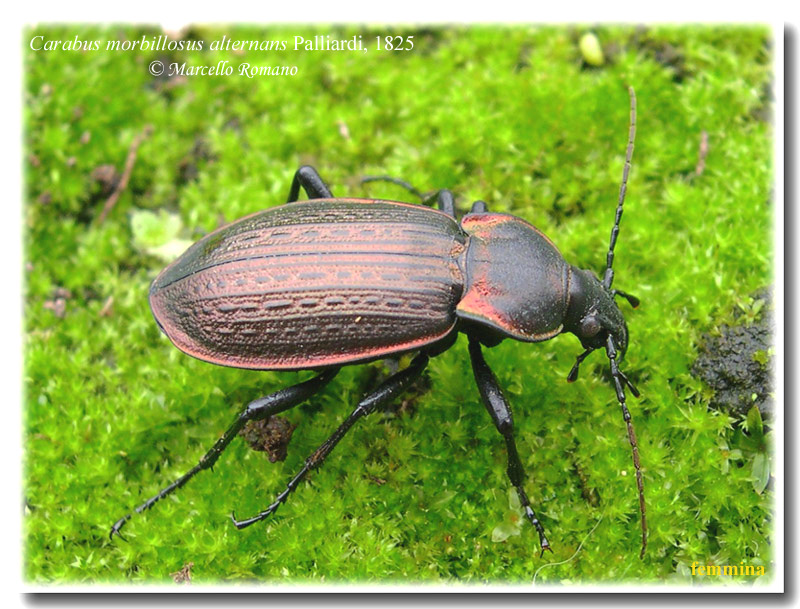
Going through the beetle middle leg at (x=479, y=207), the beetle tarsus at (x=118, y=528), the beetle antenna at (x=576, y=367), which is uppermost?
the beetle middle leg at (x=479, y=207)

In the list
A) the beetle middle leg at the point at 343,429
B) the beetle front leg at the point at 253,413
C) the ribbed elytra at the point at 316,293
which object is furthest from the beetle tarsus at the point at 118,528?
the ribbed elytra at the point at 316,293

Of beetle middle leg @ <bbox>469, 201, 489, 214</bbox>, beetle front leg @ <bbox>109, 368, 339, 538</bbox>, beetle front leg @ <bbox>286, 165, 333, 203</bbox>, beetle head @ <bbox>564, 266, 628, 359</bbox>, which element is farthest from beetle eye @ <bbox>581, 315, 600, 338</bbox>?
beetle front leg @ <bbox>286, 165, 333, 203</bbox>

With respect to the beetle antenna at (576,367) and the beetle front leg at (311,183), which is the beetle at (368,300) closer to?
the beetle antenna at (576,367)

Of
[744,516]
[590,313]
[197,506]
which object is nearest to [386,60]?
[590,313]

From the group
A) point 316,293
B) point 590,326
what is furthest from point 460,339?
point 316,293

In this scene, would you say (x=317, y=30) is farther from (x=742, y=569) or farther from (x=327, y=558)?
(x=742, y=569)

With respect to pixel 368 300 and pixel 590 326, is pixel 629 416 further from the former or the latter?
pixel 368 300

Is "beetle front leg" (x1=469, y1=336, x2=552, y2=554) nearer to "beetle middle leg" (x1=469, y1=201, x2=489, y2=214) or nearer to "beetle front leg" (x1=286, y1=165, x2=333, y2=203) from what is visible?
"beetle middle leg" (x1=469, y1=201, x2=489, y2=214)
